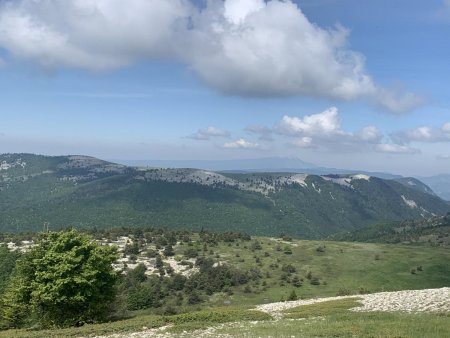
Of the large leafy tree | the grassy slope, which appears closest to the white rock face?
the grassy slope

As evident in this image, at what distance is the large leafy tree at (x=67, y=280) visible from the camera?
176 feet

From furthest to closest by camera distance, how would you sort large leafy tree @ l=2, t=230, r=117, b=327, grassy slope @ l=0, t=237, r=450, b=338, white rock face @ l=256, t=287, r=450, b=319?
large leafy tree @ l=2, t=230, r=117, b=327 → white rock face @ l=256, t=287, r=450, b=319 → grassy slope @ l=0, t=237, r=450, b=338

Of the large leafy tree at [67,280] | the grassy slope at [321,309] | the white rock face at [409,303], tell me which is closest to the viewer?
the grassy slope at [321,309]

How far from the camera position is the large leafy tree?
53.6m

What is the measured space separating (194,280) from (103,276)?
104 meters

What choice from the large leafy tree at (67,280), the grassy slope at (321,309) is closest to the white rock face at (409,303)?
the grassy slope at (321,309)

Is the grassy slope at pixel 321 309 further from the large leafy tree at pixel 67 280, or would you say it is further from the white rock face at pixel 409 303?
the large leafy tree at pixel 67 280

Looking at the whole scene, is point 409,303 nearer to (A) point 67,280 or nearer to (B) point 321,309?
(B) point 321,309

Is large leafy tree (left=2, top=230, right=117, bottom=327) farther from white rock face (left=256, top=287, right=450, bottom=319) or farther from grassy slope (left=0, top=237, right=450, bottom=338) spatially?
white rock face (left=256, top=287, right=450, bottom=319)

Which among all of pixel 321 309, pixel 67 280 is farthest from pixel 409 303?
pixel 67 280

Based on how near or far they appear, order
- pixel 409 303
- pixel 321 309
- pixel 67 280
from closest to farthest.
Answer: pixel 409 303
pixel 321 309
pixel 67 280

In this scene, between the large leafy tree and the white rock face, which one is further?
the large leafy tree

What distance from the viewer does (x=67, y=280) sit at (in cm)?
5278

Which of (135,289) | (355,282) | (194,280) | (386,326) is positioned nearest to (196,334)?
(386,326)
